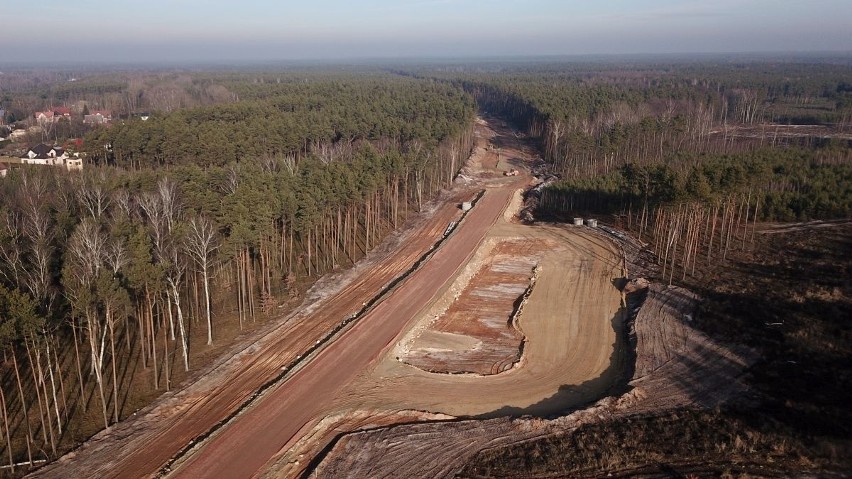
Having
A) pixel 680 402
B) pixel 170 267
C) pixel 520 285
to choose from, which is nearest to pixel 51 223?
pixel 170 267

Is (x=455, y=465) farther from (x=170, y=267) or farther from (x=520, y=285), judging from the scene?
(x=520, y=285)

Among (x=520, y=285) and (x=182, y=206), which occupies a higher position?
(x=182, y=206)

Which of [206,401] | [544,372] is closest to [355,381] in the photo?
[206,401]

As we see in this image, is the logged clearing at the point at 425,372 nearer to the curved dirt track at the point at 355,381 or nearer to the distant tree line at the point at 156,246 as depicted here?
the curved dirt track at the point at 355,381

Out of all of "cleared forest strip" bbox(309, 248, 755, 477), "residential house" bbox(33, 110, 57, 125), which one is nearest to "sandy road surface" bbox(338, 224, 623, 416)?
"cleared forest strip" bbox(309, 248, 755, 477)

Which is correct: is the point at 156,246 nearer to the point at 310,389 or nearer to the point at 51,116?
the point at 310,389

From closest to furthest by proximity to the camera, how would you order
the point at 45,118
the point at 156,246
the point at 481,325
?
the point at 156,246 < the point at 481,325 < the point at 45,118
